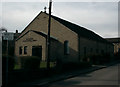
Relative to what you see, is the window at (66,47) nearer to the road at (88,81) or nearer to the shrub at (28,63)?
the road at (88,81)

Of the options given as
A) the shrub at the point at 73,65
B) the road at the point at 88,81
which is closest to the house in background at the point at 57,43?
the shrub at the point at 73,65

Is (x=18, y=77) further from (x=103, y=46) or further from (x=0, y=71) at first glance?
(x=103, y=46)

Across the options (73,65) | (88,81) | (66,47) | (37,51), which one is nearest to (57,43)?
(66,47)

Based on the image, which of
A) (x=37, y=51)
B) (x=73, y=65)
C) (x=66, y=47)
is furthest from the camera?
(x=66, y=47)

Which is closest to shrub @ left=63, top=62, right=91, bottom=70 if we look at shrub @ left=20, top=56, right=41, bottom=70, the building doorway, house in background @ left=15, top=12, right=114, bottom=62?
shrub @ left=20, top=56, right=41, bottom=70

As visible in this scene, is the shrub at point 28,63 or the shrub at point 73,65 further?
the shrub at point 73,65

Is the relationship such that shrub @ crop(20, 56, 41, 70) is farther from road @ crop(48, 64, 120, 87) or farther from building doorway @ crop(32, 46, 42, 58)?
building doorway @ crop(32, 46, 42, 58)

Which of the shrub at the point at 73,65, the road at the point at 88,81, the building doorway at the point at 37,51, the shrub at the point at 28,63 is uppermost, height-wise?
the building doorway at the point at 37,51

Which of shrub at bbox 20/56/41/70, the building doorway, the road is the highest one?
the building doorway

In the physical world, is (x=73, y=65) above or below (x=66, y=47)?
below

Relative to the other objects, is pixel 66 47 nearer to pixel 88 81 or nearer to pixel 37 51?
pixel 37 51

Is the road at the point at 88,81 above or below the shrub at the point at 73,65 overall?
below

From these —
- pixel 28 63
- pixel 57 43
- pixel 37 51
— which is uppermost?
pixel 57 43

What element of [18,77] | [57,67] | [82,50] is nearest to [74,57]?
[82,50]
